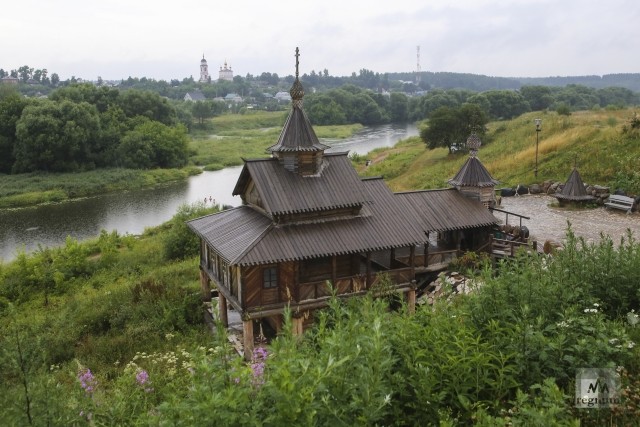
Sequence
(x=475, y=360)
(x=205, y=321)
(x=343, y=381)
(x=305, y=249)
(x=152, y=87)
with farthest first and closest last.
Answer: (x=152, y=87) → (x=205, y=321) → (x=305, y=249) → (x=475, y=360) → (x=343, y=381)

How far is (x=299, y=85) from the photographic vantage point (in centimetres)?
1527

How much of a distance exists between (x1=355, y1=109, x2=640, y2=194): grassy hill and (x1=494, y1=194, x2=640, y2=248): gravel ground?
269 cm

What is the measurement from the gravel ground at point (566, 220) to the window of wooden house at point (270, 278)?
8.93 metres

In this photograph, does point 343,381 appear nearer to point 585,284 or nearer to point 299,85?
point 585,284

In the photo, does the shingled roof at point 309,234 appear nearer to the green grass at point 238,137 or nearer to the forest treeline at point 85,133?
the green grass at point 238,137

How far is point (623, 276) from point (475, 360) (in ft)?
13.8

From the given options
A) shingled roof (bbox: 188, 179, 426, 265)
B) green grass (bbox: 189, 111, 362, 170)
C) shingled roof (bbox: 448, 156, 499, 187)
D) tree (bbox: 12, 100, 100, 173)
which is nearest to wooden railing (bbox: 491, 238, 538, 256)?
shingled roof (bbox: 448, 156, 499, 187)

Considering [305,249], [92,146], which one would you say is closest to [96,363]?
[305,249]

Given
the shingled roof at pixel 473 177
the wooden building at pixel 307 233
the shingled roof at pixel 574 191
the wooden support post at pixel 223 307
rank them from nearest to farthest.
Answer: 1. the wooden building at pixel 307 233
2. the wooden support post at pixel 223 307
3. the shingled roof at pixel 473 177
4. the shingled roof at pixel 574 191

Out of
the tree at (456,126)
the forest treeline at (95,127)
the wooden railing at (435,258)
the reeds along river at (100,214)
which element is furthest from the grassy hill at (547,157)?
the reeds along river at (100,214)

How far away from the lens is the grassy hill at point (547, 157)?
25.6m

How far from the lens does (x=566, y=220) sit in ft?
60.2

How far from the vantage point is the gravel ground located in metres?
18.9

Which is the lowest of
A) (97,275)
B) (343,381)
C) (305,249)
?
(97,275)
